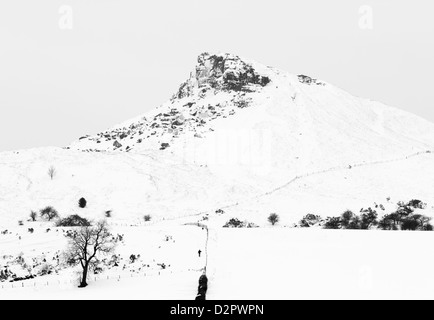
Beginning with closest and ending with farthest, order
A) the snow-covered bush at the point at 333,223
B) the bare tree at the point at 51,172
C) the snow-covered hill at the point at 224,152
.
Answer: the snow-covered bush at the point at 333,223, the snow-covered hill at the point at 224,152, the bare tree at the point at 51,172

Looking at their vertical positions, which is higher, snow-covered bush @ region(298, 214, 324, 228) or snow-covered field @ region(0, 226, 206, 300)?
snow-covered bush @ region(298, 214, 324, 228)

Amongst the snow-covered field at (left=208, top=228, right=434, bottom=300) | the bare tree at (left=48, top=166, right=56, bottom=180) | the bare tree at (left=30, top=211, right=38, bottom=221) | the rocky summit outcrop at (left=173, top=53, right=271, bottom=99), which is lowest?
the snow-covered field at (left=208, top=228, right=434, bottom=300)

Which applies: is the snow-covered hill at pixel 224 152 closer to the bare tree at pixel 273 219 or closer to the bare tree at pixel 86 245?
the bare tree at pixel 273 219

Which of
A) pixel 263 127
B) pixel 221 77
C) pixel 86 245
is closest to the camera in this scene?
pixel 86 245

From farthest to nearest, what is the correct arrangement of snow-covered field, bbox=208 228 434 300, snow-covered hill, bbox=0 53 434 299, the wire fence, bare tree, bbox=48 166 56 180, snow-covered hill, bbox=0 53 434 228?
bare tree, bbox=48 166 56 180, snow-covered hill, bbox=0 53 434 228, the wire fence, snow-covered hill, bbox=0 53 434 299, snow-covered field, bbox=208 228 434 300

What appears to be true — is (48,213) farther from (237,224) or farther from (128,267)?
(237,224)

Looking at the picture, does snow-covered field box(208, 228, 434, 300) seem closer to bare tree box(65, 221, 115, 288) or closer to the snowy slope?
bare tree box(65, 221, 115, 288)

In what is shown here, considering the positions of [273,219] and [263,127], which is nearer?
[273,219]

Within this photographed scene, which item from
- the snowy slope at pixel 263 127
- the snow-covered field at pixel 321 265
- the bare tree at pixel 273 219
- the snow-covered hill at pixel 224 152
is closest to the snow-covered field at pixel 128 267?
the snow-covered field at pixel 321 265

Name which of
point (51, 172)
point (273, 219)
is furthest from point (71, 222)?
point (273, 219)

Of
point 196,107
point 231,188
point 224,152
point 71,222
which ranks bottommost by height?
point 71,222

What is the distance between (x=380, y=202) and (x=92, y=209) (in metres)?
41.2

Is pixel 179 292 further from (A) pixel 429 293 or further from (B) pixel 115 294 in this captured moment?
(A) pixel 429 293

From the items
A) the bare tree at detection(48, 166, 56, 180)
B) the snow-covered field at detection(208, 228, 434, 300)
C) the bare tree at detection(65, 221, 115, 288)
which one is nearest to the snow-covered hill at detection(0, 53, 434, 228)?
the bare tree at detection(48, 166, 56, 180)
